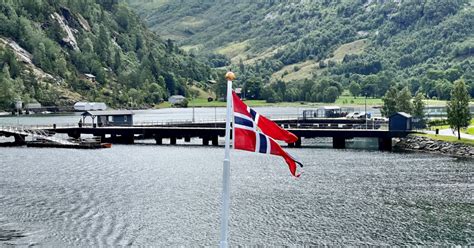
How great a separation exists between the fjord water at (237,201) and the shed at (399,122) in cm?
2173

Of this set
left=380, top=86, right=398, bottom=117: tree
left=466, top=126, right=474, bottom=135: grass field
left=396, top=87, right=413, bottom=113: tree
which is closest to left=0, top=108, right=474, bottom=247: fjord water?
left=466, top=126, right=474, bottom=135: grass field

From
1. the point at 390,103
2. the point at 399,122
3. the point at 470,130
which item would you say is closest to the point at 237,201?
the point at 399,122

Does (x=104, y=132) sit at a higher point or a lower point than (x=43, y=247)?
higher

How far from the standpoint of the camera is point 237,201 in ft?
254

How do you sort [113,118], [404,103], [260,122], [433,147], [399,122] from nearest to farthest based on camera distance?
[260,122] < [433,147] < [399,122] < [113,118] < [404,103]

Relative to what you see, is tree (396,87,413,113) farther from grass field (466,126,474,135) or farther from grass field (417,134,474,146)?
grass field (417,134,474,146)

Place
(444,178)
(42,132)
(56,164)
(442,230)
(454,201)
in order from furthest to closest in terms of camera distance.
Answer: (42,132) < (56,164) < (444,178) < (454,201) < (442,230)

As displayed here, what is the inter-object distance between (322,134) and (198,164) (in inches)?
1493

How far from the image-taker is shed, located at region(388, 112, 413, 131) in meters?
140

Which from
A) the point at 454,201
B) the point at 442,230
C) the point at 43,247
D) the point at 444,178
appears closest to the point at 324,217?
the point at 442,230

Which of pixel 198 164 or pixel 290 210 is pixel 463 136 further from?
pixel 290 210

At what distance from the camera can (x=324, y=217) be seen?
6831cm

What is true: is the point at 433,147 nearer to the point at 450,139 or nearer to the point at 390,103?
the point at 450,139

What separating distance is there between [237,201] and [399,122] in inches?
2795
